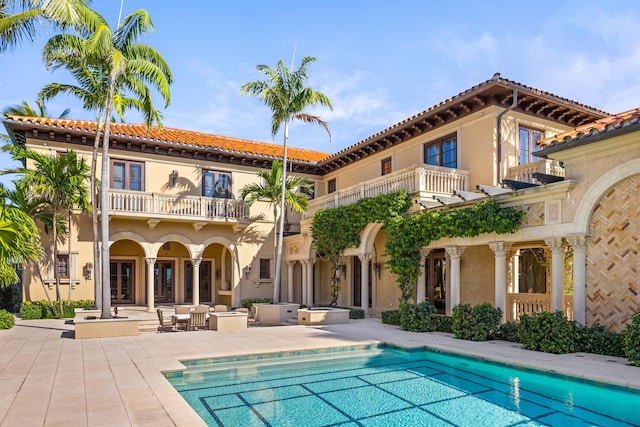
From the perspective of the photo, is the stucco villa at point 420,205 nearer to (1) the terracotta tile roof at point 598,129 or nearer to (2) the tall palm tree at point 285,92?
(1) the terracotta tile roof at point 598,129

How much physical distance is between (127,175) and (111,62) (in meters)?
9.14

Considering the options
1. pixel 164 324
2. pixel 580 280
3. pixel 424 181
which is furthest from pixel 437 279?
pixel 164 324

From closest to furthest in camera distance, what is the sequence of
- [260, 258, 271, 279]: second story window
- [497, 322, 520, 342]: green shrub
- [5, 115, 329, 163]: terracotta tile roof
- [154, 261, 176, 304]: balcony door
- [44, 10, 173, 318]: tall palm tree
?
[497, 322, 520, 342]: green shrub, [44, 10, 173, 318]: tall palm tree, [5, 115, 329, 163]: terracotta tile roof, [260, 258, 271, 279]: second story window, [154, 261, 176, 304]: balcony door

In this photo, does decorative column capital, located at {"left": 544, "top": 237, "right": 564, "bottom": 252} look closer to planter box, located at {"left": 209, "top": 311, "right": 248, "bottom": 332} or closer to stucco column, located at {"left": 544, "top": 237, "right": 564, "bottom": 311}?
stucco column, located at {"left": 544, "top": 237, "right": 564, "bottom": 311}

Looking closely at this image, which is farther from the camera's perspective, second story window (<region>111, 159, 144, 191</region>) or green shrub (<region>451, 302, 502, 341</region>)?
second story window (<region>111, 159, 144, 191</region>)

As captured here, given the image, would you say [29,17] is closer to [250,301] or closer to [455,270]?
[455,270]

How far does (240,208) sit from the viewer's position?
74.5 feet

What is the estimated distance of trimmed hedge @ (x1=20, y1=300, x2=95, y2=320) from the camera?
17641mm

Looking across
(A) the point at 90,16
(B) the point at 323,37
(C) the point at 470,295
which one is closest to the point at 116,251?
(A) the point at 90,16

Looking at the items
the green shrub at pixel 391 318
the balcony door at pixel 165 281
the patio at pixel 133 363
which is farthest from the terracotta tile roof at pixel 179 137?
the green shrub at pixel 391 318

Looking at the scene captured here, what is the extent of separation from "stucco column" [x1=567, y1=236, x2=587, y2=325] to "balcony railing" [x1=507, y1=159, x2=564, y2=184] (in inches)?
140

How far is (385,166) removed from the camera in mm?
21375

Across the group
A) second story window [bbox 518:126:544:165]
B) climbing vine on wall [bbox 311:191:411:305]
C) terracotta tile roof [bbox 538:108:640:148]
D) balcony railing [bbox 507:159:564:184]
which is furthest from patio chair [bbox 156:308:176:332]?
second story window [bbox 518:126:544:165]

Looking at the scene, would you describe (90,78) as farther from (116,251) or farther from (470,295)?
(470,295)
